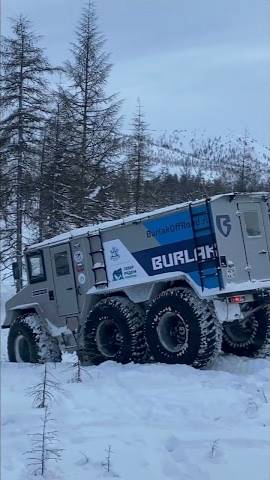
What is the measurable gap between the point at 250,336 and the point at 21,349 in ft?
15.8

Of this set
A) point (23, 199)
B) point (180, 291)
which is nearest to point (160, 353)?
point (180, 291)

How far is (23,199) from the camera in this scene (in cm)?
2506

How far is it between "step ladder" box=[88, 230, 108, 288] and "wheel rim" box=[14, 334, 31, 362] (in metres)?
2.48

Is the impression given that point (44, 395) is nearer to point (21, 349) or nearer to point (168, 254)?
point (168, 254)

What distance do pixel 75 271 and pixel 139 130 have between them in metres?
22.7

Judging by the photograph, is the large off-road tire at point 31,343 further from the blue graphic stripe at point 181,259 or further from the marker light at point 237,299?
the marker light at point 237,299

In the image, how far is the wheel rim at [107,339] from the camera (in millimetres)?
11281

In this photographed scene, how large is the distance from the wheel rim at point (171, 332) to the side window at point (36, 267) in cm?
352

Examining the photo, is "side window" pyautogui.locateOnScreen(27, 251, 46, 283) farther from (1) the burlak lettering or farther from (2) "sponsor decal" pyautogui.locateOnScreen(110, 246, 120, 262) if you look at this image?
(1) the burlak lettering

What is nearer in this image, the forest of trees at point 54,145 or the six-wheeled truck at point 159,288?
the six-wheeled truck at point 159,288

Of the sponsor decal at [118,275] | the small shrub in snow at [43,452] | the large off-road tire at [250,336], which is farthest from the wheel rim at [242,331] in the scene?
the small shrub in snow at [43,452]

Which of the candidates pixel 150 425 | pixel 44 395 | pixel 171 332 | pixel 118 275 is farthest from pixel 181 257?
pixel 150 425

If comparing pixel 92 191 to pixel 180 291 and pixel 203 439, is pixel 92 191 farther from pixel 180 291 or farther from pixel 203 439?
pixel 203 439

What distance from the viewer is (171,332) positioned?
10.3 meters
